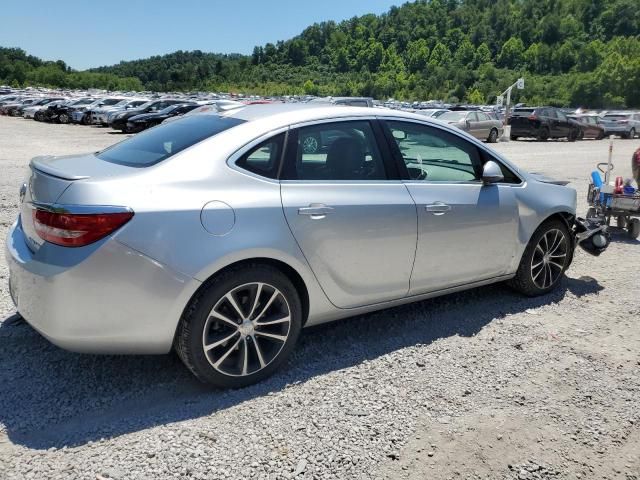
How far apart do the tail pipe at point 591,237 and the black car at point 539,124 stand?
23000 mm

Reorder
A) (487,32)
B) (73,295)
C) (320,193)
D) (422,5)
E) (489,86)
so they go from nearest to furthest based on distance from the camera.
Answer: (73,295) < (320,193) < (489,86) < (487,32) < (422,5)

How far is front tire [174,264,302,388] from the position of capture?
308 cm

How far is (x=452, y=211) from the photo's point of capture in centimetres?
410

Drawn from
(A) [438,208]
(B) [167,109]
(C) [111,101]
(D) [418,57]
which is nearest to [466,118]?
(B) [167,109]

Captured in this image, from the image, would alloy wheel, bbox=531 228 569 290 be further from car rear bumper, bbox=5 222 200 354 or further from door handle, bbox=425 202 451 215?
car rear bumper, bbox=5 222 200 354

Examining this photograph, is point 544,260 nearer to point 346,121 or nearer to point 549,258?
point 549,258

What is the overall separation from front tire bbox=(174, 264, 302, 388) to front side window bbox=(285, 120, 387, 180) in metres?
0.69

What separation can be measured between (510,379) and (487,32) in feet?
618

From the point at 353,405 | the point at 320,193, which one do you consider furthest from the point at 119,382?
the point at 320,193

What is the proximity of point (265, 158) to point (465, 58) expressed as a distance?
17791cm

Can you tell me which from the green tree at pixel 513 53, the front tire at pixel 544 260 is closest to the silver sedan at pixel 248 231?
the front tire at pixel 544 260

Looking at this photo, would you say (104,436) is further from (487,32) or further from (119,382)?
(487,32)

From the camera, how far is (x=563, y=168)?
607 inches

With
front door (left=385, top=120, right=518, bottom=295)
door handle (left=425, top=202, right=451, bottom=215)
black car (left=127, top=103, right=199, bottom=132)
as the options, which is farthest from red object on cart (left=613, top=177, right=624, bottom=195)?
black car (left=127, top=103, right=199, bottom=132)
